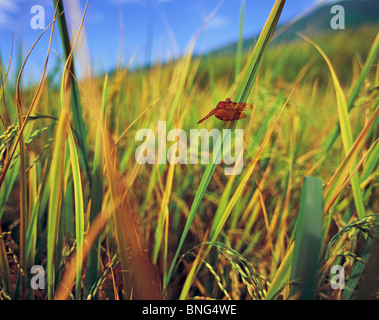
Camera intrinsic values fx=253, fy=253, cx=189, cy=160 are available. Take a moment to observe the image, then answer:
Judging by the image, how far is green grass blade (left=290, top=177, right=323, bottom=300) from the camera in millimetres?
238

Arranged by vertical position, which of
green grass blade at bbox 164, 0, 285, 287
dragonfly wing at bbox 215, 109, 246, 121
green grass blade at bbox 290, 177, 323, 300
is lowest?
green grass blade at bbox 290, 177, 323, 300

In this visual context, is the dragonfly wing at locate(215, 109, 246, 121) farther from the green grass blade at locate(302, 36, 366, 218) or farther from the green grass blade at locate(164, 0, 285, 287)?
the green grass blade at locate(302, 36, 366, 218)

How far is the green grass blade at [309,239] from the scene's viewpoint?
238mm

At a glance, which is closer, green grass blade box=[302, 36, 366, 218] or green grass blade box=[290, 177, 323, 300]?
green grass blade box=[290, 177, 323, 300]

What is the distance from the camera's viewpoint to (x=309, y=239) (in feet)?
0.79

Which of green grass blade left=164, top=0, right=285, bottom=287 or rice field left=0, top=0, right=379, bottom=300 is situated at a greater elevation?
green grass blade left=164, top=0, right=285, bottom=287

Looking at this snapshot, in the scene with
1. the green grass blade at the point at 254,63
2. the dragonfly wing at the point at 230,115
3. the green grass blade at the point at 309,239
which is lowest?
the green grass blade at the point at 309,239

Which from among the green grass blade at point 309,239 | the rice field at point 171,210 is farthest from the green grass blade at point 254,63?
the green grass blade at point 309,239

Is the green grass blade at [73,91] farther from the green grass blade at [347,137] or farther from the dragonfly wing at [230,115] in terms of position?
the green grass blade at [347,137]

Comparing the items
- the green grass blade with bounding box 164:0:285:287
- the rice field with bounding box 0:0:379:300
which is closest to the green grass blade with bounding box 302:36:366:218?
the rice field with bounding box 0:0:379:300

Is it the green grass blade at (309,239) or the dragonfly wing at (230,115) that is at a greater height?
the dragonfly wing at (230,115)

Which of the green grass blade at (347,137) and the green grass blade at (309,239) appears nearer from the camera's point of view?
the green grass blade at (309,239)

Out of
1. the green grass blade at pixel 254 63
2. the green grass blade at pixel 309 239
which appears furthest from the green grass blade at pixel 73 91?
the green grass blade at pixel 309 239
